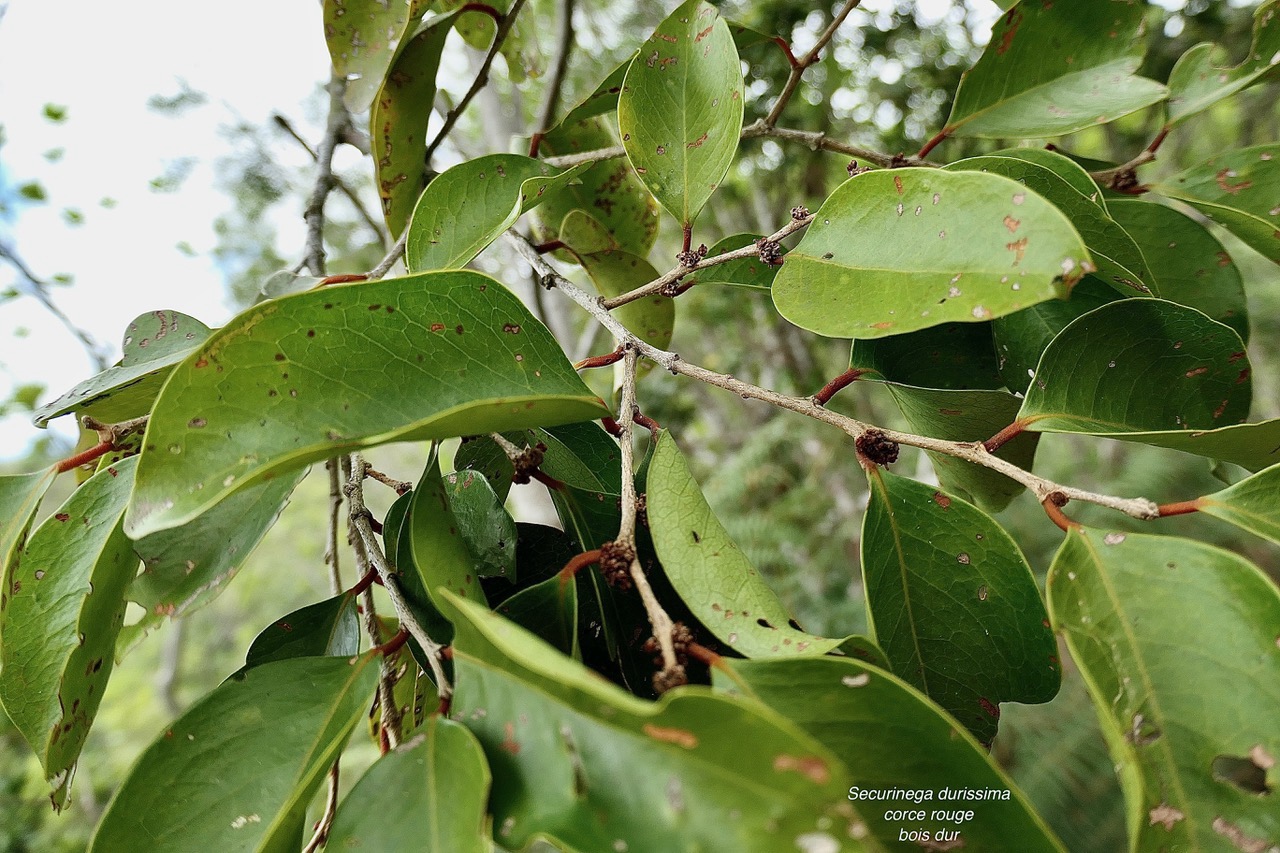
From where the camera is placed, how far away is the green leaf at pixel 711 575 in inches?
10.5

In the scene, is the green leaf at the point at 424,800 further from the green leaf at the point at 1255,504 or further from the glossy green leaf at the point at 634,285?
the glossy green leaf at the point at 634,285

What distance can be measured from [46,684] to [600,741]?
0.33m

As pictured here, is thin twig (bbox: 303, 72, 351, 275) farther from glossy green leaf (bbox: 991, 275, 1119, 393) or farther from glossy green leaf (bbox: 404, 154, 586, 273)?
glossy green leaf (bbox: 991, 275, 1119, 393)

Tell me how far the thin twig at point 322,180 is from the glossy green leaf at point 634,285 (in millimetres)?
238

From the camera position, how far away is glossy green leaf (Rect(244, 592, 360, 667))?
0.39m

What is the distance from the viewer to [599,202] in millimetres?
689

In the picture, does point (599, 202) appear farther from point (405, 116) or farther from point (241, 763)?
point (241, 763)

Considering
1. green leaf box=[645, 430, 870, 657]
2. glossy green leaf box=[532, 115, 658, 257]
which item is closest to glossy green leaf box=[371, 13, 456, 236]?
glossy green leaf box=[532, 115, 658, 257]

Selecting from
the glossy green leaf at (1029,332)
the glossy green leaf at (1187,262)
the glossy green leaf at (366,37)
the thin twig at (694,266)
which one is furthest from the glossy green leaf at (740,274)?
the glossy green leaf at (366,37)

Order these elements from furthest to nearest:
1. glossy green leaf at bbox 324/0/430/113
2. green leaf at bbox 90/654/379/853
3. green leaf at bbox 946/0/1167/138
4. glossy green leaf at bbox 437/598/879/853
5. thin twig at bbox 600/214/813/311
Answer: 1. glossy green leaf at bbox 324/0/430/113
2. green leaf at bbox 946/0/1167/138
3. thin twig at bbox 600/214/813/311
4. green leaf at bbox 90/654/379/853
5. glossy green leaf at bbox 437/598/879/853

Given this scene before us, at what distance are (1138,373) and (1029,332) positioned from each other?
0.06 meters

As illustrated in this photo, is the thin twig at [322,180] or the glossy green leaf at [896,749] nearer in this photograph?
the glossy green leaf at [896,749]

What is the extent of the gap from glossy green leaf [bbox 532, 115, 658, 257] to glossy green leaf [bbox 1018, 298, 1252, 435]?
43 centimetres

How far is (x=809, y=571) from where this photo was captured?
229 cm
